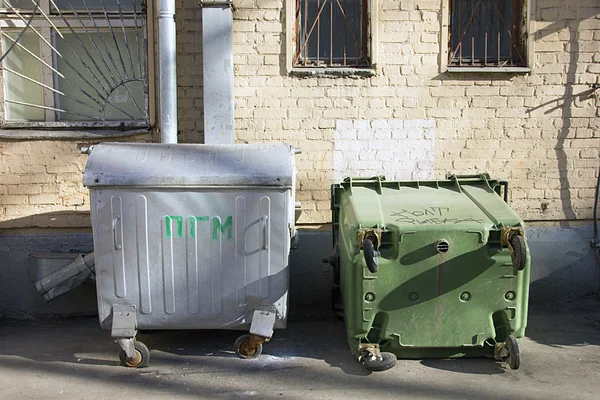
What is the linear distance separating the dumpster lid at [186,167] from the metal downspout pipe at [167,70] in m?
1.06

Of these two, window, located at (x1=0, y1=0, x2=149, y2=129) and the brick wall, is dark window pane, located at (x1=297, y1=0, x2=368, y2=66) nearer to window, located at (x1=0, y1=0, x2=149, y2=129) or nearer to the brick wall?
the brick wall

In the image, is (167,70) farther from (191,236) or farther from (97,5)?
(191,236)

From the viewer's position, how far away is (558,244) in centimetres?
564

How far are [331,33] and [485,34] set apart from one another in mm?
1506

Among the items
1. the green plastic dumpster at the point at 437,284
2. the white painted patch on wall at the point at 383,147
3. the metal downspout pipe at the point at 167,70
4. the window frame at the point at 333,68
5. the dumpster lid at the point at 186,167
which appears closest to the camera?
the green plastic dumpster at the point at 437,284

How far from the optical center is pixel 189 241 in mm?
4070

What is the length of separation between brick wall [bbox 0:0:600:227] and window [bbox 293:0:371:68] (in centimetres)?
20

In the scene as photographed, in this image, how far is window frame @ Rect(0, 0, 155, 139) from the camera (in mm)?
5508

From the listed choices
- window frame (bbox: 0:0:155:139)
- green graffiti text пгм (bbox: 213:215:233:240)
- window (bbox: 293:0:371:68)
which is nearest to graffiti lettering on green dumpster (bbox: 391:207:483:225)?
green graffiti text пгм (bbox: 213:215:233:240)

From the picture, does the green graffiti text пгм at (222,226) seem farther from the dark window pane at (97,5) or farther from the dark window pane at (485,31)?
the dark window pane at (485,31)

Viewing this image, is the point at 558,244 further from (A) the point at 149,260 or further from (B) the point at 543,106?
(A) the point at 149,260

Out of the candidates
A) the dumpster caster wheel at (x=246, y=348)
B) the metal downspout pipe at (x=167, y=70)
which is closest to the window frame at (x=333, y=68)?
the metal downspout pipe at (x=167, y=70)

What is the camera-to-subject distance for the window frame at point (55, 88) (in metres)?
5.51

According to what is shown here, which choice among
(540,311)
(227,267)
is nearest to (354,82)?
(227,267)
